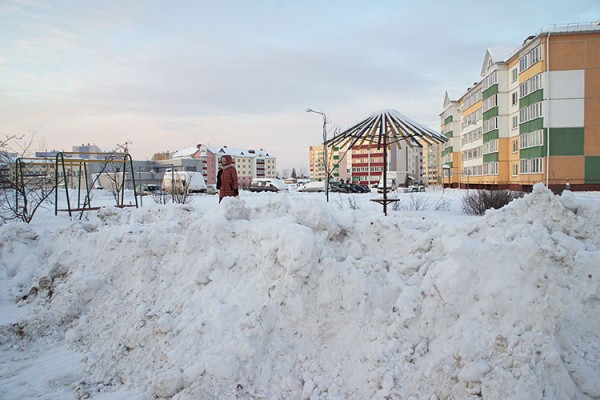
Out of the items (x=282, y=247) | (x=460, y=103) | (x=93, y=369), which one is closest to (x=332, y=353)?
(x=282, y=247)

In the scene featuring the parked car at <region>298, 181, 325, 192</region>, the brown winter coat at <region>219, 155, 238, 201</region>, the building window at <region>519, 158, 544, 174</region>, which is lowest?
the parked car at <region>298, 181, 325, 192</region>

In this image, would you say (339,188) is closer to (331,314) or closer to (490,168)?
(490,168)

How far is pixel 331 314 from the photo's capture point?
3.88 metres

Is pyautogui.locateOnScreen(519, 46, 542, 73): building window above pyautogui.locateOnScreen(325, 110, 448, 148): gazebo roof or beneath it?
above

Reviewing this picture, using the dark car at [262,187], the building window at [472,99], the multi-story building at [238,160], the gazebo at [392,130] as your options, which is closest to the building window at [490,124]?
the building window at [472,99]

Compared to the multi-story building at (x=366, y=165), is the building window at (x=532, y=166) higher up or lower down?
lower down

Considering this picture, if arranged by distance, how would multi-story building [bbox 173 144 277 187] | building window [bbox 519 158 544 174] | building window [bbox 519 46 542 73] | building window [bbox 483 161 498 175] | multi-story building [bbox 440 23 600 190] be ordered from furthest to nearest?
multi-story building [bbox 173 144 277 187], building window [bbox 483 161 498 175], building window [bbox 519 158 544 174], building window [bbox 519 46 542 73], multi-story building [bbox 440 23 600 190]

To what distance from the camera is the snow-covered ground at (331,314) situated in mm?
3240

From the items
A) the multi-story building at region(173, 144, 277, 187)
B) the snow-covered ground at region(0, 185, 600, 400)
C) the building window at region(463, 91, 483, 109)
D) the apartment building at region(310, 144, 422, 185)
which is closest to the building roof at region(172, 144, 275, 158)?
the multi-story building at region(173, 144, 277, 187)

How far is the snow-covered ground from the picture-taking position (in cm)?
324

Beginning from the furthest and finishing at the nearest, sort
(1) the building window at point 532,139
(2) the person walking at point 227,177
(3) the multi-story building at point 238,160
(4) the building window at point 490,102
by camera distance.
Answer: (3) the multi-story building at point 238,160
(4) the building window at point 490,102
(1) the building window at point 532,139
(2) the person walking at point 227,177

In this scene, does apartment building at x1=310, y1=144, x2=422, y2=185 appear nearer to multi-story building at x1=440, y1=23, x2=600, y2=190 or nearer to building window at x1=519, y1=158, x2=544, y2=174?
multi-story building at x1=440, y1=23, x2=600, y2=190

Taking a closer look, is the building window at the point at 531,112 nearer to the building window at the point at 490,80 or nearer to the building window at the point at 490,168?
the building window at the point at 490,80

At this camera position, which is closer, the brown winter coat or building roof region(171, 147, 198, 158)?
the brown winter coat
